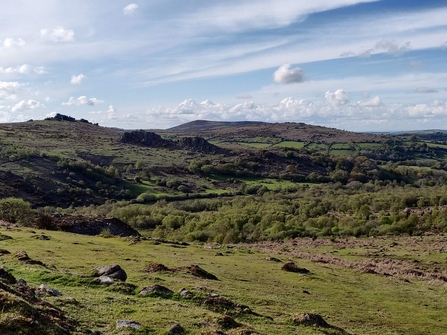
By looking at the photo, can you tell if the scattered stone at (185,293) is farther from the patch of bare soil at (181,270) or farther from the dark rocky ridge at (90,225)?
the dark rocky ridge at (90,225)

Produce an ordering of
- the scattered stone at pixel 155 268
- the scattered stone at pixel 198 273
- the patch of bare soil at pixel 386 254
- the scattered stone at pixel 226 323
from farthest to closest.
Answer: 1. the patch of bare soil at pixel 386 254
2. the scattered stone at pixel 198 273
3. the scattered stone at pixel 155 268
4. the scattered stone at pixel 226 323

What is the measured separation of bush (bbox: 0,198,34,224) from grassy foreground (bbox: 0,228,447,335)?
19669 millimetres

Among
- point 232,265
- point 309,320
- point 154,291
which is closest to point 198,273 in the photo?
point 232,265

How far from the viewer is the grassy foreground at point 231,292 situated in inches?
595

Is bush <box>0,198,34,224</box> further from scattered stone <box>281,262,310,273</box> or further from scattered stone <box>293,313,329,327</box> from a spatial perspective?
scattered stone <box>293,313,329,327</box>

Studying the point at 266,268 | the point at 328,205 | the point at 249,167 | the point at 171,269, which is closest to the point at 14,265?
the point at 171,269

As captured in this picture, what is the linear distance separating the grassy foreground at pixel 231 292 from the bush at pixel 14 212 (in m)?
19.7

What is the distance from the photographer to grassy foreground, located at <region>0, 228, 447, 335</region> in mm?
15102

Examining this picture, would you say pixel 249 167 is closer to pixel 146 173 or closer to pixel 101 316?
pixel 146 173

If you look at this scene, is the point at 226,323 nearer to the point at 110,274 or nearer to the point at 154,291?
the point at 154,291

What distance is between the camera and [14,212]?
60188mm

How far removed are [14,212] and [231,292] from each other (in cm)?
4807

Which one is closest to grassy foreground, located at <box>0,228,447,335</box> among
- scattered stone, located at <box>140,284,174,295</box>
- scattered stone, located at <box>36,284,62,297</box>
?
scattered stone, located at <box>140,284,174,295</box>

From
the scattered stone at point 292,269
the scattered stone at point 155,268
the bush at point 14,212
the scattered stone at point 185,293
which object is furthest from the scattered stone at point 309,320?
the bush at point 14,212
